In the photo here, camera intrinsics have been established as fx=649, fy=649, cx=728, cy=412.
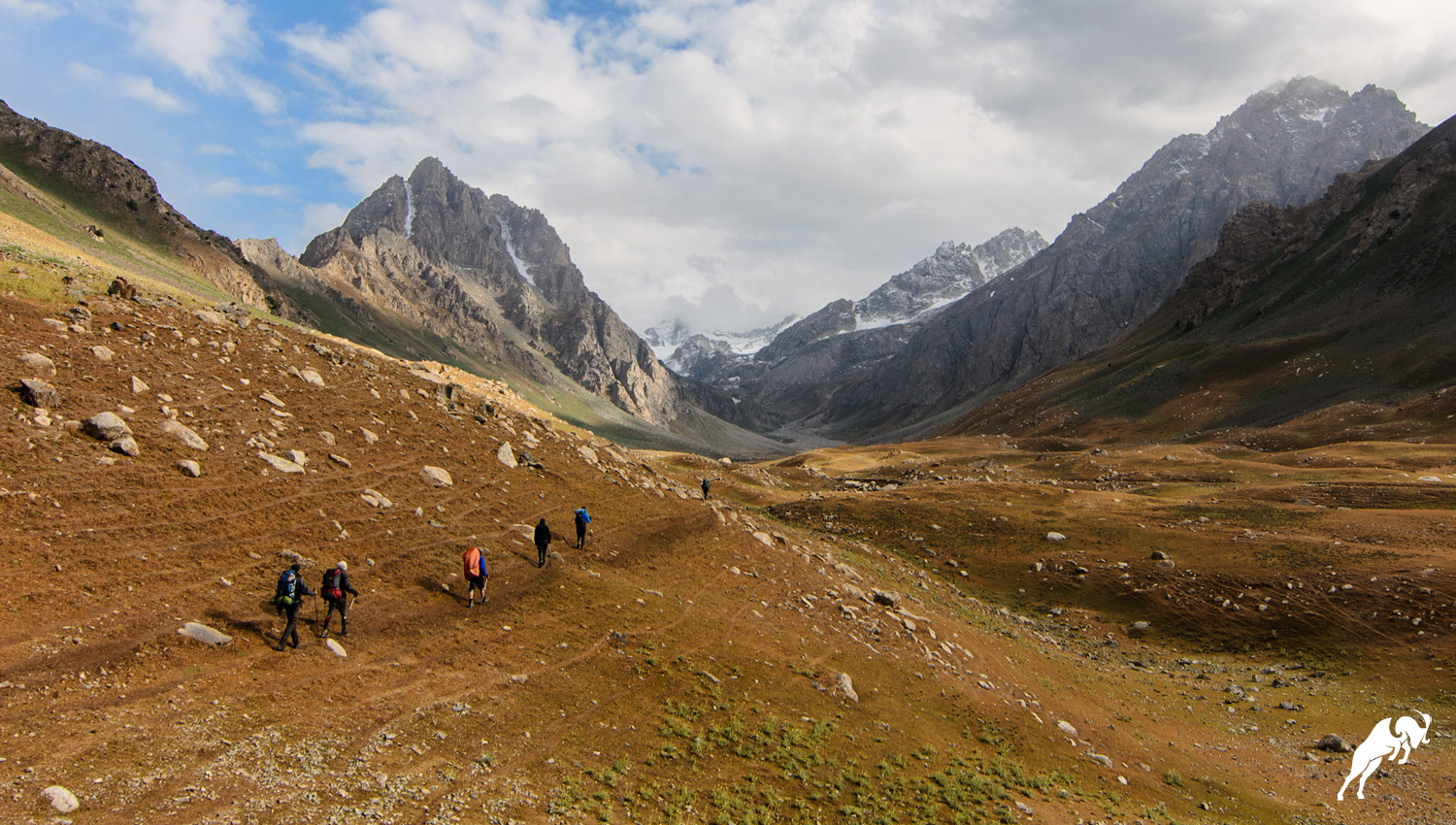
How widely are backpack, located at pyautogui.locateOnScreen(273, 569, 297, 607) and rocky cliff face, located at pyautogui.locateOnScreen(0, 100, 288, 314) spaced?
148918mm

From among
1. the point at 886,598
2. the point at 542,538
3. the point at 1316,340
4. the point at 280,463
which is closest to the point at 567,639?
the point at 542,538

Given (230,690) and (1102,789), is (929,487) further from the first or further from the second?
(230,690)

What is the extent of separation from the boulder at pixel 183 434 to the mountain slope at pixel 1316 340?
11213 centimetres

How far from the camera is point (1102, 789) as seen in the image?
1866 cm

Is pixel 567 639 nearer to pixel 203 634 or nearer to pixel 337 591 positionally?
pixel 337 591

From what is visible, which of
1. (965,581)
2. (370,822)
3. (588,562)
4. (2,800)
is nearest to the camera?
(2,800)

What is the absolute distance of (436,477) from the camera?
91.2ft

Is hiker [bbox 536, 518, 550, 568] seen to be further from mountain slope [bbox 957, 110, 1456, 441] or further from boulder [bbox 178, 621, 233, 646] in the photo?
mountain slope [bbox 957, 110, 1456, 441]

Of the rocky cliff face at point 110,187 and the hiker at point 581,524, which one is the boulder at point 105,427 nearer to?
the hiker at point 581,524

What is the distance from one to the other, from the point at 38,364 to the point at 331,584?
15.0 meters

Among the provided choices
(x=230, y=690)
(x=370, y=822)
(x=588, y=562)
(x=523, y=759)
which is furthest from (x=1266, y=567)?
(x=230, y=690)

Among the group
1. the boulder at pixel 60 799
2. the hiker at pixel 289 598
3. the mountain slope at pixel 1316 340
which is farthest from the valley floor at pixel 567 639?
the mountain slope at pixel 1316 340

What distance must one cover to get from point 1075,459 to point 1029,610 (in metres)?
47.1

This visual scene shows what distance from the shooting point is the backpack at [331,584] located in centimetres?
1723
